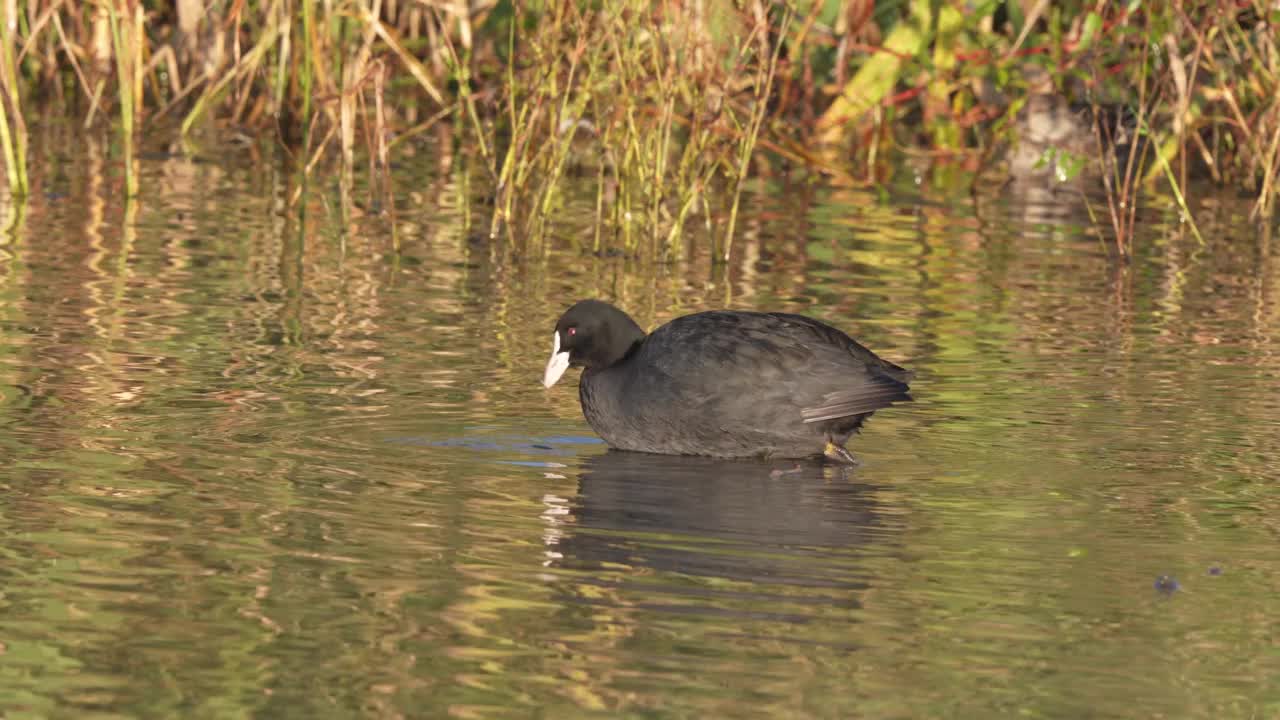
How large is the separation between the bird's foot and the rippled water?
63mm

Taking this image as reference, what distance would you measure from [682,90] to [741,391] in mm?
4626

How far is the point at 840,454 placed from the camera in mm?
7793

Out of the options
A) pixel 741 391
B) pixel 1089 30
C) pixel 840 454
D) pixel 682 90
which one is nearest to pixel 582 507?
pixel 741 391

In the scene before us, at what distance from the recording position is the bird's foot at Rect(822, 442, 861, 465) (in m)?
7.75

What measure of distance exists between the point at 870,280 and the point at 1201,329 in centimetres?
212

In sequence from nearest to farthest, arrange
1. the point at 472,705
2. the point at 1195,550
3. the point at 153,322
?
the point at 472,705 < the point at 1195,550 < the point at 153,322

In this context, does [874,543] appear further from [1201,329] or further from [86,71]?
[86,71]

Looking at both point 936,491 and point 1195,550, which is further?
→ point 936,491

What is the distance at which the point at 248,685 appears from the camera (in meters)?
5.03

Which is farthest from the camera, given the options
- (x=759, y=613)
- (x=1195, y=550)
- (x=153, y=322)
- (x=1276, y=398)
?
(x=153, y=322)

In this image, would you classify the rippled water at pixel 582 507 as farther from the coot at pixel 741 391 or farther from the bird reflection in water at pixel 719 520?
the coot at pixel 741 391

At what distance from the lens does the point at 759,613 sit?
569 cm

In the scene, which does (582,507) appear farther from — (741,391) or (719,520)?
(741,391)

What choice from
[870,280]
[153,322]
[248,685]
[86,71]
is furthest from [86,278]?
[86,71]
